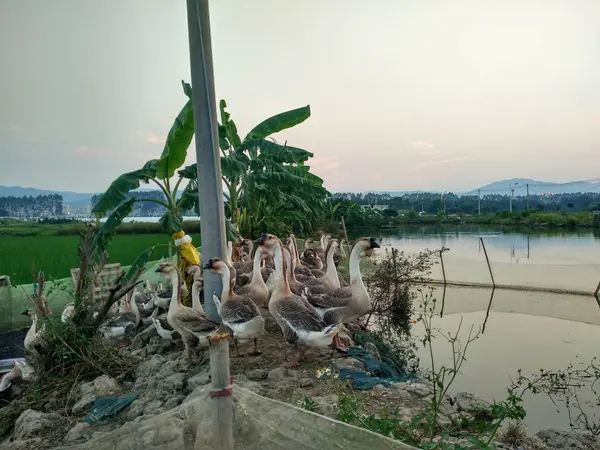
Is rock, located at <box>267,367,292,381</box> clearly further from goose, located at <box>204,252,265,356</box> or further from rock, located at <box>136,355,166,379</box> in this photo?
rock, located at <box>136,355,166,379</box>

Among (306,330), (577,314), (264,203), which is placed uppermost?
(264,203)

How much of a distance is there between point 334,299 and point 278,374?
5.36 feet

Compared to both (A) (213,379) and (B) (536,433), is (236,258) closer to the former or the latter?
(B) (536,433)

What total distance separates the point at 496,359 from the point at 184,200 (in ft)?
23.6

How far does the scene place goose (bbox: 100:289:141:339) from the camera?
8.12m

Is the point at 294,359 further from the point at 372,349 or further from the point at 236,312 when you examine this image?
the point at 372,349

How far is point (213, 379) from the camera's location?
96.2 inches

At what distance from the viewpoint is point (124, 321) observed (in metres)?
8.70

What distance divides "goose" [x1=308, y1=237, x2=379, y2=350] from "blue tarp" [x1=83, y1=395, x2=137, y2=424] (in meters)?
2.48

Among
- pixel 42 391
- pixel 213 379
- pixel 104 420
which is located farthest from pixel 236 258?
pixel 213 379

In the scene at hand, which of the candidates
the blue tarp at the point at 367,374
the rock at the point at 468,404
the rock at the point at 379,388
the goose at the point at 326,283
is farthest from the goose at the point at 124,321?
the rock at the point at 468,404

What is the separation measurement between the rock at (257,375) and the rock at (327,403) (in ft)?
3.04

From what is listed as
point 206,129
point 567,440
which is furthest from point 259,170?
point 567,440

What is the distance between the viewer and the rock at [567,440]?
4.94m
